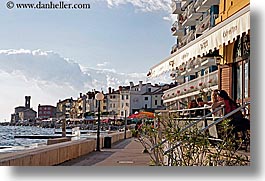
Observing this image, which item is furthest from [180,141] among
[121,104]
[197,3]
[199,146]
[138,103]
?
[197,3]

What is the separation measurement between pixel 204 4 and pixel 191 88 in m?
8.44

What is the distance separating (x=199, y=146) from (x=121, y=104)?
37.9 ft

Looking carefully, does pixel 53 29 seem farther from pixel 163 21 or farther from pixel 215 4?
pixel 215 4

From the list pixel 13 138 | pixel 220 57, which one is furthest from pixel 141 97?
pixel 13 138

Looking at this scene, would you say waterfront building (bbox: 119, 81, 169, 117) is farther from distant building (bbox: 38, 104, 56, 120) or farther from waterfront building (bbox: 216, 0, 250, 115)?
waterfront building (bbox: 216, 0, 250, 115)

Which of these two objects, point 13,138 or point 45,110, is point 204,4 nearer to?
point 45,110

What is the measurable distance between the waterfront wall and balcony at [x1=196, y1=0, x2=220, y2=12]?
9.71 m

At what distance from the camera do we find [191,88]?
49.3 feet

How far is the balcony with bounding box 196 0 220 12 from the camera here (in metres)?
21.9

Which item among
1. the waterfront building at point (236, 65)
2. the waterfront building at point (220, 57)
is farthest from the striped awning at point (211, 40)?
the waterfront building at point (236, 65)

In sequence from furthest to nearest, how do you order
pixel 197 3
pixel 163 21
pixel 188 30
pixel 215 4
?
1. pixel 188 30
2. pixel 197 3
3. pixel 215 4
4. pixel 163 21

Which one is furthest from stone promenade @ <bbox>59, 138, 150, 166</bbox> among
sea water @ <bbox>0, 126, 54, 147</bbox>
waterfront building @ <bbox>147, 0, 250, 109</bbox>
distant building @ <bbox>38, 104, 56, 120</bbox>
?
sea water @ <bbox>0, 126, 54, 147</bbox>

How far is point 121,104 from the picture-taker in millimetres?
18188

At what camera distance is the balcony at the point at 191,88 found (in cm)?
1353
